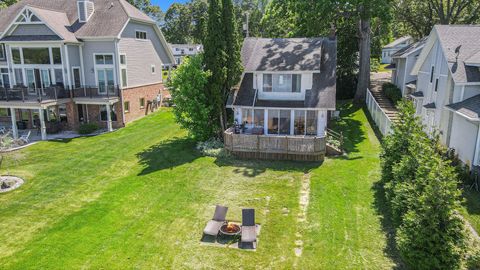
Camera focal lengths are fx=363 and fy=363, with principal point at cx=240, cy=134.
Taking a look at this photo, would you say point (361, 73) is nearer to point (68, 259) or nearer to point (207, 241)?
point (207, 241)

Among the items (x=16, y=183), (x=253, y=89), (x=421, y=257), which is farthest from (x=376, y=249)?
(x=16, y=183)

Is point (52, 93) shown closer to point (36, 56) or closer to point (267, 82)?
point (36, 56)

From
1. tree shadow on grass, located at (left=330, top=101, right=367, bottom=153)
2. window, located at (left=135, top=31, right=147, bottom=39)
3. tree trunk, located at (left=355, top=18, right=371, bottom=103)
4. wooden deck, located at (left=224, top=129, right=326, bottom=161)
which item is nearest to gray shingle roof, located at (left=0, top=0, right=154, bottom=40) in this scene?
window, located at (left=135, top=31, right=147, bottom=39)

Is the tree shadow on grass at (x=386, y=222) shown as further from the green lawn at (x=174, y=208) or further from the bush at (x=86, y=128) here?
the bush at (x=86, y=128)

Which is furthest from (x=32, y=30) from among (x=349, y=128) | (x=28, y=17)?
(x=349, y=128)

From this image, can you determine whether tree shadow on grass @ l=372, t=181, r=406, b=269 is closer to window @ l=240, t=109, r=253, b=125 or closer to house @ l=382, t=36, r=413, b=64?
window @ l=240, t=109, r=253, b=125

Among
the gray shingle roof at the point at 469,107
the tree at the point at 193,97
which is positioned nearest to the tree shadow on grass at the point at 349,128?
the gray shingle roof at the point at 469,107

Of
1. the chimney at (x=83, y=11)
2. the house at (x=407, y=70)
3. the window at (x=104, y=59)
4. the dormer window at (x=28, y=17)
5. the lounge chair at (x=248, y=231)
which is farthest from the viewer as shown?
the house at (x=407, y=70)
